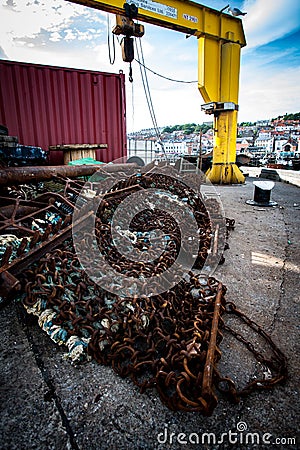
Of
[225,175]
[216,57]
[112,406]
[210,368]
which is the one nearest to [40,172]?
[112,406]

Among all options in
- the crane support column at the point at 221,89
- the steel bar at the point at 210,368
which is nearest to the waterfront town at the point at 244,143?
the crane support column at the point at 221,89

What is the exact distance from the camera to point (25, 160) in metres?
3.45

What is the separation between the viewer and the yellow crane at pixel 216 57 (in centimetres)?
566

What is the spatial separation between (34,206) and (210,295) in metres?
1.72

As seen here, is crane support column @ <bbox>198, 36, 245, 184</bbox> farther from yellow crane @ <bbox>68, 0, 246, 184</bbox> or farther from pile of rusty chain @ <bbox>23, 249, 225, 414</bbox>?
pile of rusty chain @ <bbox>23, 249, 225, 414</bbox>

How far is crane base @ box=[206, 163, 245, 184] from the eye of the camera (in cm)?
802

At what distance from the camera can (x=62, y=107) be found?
4.83m

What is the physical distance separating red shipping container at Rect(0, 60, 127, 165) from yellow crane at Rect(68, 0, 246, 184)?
5.25 ft

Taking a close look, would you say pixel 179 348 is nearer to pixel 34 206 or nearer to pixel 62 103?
pixel 34 206

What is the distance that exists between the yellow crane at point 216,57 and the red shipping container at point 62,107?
1599 mm

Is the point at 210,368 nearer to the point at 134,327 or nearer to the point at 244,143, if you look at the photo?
the point at 134,327

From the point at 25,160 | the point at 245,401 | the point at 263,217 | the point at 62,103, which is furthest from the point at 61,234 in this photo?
the point at 62,103

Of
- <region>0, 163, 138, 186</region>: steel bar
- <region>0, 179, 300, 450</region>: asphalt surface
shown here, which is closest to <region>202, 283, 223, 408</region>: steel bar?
<region>0, 179, 300, 450</region>: asphalt surface

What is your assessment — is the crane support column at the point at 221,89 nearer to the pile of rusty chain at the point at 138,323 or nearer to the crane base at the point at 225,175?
the crane base at the point at 225,175
